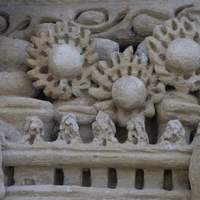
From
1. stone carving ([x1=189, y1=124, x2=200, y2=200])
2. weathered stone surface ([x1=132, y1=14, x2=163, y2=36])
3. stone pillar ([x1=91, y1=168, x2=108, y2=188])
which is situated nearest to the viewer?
stone carving ([x1=189, y1=124, x2=200, y2=200])

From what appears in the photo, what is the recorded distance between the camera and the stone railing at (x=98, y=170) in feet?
7.34

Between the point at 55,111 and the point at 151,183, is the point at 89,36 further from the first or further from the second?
the point at 151,183

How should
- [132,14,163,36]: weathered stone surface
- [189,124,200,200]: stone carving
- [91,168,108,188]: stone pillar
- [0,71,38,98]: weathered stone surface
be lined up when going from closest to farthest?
[189,124,200,200]: stone carving
[91,168,108,188]: stone pillar
[0,71,38,98]: weathered stone surface
[132,14,163,36]: weathered stone surface

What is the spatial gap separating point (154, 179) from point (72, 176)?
0.21 m

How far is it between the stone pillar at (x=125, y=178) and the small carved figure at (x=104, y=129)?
8 centimetres

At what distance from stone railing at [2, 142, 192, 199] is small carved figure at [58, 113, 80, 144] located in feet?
0.09

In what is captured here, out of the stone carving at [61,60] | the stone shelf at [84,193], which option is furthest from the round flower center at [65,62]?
the stone shelf at [84,193]

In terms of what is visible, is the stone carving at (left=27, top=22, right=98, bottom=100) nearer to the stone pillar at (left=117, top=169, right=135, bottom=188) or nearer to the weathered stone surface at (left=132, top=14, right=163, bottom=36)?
the weathered stone surface at (left=132, top=14, right=163, bottom=36)

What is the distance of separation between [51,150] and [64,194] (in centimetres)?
11

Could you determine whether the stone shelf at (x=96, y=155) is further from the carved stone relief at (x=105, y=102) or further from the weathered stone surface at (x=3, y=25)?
the weathered stone surface at (x=3, y=25)

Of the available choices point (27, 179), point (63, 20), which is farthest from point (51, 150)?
point (63, 20)

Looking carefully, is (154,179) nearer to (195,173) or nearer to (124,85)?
(195,173)

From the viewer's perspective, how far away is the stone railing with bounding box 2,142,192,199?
2236 mm

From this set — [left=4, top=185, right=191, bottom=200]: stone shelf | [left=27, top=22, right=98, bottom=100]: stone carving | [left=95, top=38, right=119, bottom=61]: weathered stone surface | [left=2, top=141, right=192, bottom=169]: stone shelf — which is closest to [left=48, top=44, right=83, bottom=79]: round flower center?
[left=27, top=22, right=98, bottom=100]: stone carving
